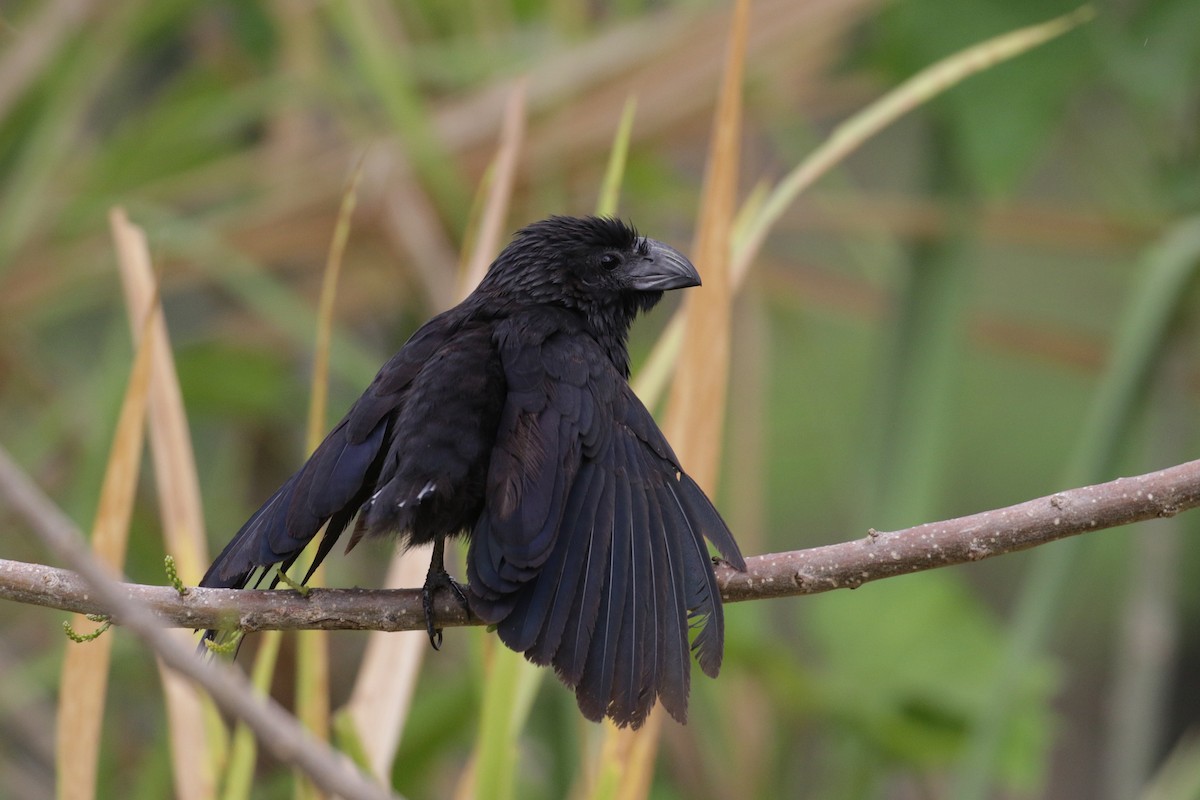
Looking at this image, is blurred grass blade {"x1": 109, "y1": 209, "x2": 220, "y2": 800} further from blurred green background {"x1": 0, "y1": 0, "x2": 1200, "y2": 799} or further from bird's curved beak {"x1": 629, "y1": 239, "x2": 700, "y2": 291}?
bird's curved beak {"x1": 629, "y1": 239, "x2": 700, "y2": 291}

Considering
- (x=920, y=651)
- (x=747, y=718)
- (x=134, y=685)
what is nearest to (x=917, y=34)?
(x=920, y=651)

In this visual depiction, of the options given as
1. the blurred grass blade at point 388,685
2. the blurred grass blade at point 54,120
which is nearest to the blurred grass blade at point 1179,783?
the blurred grass blade at point 388,685

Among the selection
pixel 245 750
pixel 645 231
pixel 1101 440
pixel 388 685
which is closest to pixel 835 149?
pixel 1101 440

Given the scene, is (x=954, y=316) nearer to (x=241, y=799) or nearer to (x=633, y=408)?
(x=633, y=408)

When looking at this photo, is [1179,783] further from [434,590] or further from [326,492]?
[326,492]

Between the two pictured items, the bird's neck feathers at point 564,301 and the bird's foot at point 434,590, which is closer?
→ the bird's foot at point 434,590

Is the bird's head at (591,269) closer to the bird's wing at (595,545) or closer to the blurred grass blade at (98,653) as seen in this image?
the bird's wing at (595,545)

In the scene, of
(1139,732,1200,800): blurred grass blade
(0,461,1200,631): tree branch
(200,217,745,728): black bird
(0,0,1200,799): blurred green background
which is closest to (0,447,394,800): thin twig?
(0,461,1200,631): tree branch
